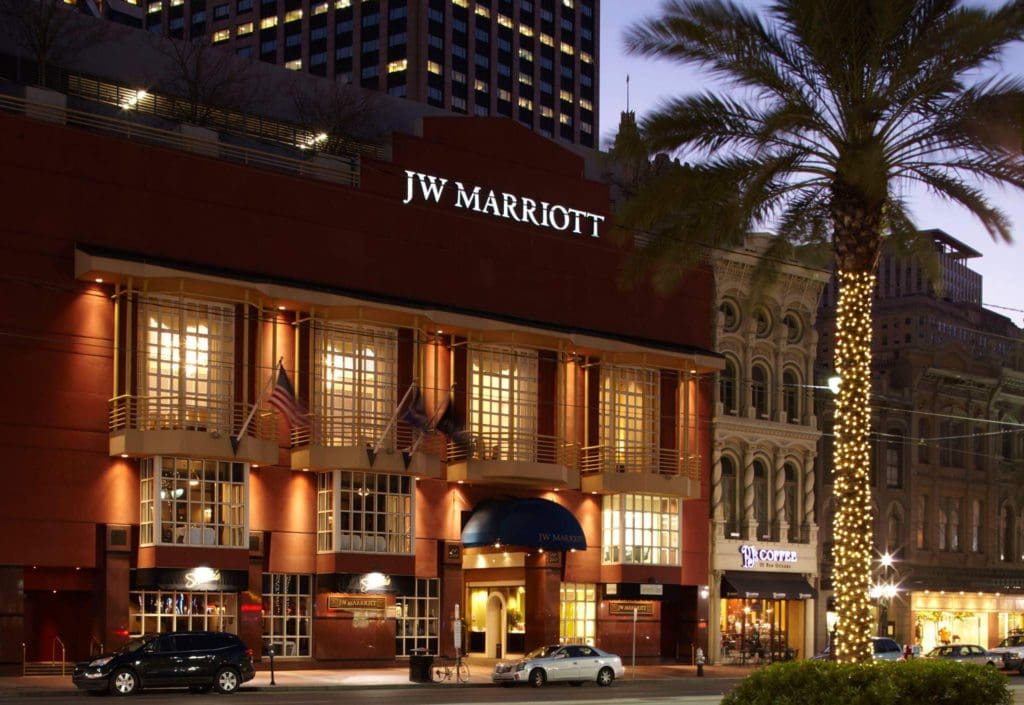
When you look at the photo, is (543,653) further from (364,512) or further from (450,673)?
(364,512)

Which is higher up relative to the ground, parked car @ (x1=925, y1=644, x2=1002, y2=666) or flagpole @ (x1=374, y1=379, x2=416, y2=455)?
flagpole @ (x1=374, y1=379, x2=416, y2=455)

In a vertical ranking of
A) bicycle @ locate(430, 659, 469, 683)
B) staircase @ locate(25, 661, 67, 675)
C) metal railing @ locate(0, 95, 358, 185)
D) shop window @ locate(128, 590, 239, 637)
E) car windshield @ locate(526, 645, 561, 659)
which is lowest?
bicycle @ locate(430, 659, 469, 683)

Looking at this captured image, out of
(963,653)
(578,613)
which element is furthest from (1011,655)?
(578,613)

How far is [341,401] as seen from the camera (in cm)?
5191

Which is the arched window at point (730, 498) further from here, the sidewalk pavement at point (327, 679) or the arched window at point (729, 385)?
the sidewalk pavement at point (327, 679)

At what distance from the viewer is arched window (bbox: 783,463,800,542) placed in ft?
221

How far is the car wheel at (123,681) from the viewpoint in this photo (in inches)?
1556

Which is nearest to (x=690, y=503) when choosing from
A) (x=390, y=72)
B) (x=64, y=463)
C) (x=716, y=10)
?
(x=64, y=463)

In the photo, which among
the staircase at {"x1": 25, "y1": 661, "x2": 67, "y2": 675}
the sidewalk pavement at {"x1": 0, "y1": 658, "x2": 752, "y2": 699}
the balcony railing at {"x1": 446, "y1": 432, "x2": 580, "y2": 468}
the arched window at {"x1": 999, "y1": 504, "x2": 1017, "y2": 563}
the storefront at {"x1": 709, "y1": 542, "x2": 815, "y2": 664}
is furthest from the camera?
the arched window at {"x1": 999, "y1": 504, "x2": 1017, "y2": 563}

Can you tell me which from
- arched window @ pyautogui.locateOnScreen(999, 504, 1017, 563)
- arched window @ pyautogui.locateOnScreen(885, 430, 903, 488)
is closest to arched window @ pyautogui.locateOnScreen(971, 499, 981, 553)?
arched window @ pyautogui.locateOnScreen(999, 504, 1017, 563)

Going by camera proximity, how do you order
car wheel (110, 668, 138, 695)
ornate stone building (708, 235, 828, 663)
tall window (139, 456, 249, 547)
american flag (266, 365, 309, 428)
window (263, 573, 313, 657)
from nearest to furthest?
car wheel (110, 668, 138, 695)
tall window (139, 456, 249, 547)
american flag (266, 365, 309, 428)
window (263, 573, 313, 657)
ornate stone building (708, 235, 828, 663)

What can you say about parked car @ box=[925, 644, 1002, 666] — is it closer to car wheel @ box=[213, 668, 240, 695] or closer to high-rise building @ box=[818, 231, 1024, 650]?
high-rise building @ box=[818, 231, 1024, 650]

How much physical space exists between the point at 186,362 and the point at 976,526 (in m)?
45.0

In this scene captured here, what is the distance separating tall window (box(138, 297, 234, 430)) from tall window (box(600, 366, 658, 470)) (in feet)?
49.9
